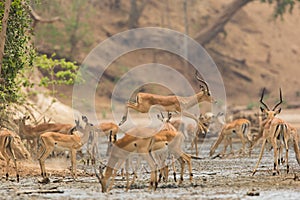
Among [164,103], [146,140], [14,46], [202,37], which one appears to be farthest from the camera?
[202,37]

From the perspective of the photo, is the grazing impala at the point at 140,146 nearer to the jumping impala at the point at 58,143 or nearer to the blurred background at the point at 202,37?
the jumping impala at the point at 58,143

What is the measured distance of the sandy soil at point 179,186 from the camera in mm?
12938

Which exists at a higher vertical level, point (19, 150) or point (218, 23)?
point (218, 23)

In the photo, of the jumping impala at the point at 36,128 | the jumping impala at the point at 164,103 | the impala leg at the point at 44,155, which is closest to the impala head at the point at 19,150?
the jumping impala at the point at 36,128

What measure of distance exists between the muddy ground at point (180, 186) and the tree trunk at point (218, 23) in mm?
34178

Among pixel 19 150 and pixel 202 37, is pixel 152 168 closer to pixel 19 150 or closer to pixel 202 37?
pixel 19 150

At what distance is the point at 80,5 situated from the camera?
50781 mm

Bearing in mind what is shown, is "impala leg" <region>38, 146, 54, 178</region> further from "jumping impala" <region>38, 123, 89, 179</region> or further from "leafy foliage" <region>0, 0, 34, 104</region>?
"leafy foliage" <region>0, 0, 34, 104</region>

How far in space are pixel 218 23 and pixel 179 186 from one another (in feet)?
131

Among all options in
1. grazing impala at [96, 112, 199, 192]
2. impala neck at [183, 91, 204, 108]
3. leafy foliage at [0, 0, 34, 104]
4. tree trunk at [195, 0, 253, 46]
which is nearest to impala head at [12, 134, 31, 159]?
leafy foliage at [0, 0, 34, 104]

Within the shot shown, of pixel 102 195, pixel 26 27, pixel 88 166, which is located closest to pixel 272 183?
pixel 102 195

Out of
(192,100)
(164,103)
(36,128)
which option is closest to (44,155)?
(164,103)

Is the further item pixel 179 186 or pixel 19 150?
pixel 19 150

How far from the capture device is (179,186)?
46.9 feet
